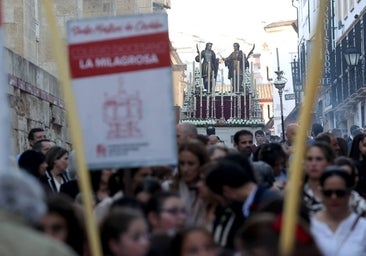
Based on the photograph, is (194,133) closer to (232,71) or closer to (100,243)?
(100,243)

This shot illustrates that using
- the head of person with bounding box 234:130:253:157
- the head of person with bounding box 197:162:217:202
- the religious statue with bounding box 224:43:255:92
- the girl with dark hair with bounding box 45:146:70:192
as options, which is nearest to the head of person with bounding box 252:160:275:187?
the head of person with bounding box 197:162:217:202

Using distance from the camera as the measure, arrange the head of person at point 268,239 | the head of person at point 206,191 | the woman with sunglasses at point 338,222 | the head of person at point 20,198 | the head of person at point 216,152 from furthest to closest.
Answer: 1. the head of person at point 216,152
2. the head of person at point 206,191
3. the woman with sunglasses at point 338,222
4. the head of person at point 20,198
5. the head of person at point 268,239

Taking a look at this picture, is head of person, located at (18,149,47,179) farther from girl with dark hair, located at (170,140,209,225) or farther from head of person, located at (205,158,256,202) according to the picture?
head of person, located at (205,158,256,202)

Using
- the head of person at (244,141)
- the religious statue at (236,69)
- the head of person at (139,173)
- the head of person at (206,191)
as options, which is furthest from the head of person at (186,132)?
the religious statue at (236,69)

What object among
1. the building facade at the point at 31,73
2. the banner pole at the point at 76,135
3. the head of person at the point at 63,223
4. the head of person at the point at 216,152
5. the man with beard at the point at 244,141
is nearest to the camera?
the banner pole at the point at 76,135

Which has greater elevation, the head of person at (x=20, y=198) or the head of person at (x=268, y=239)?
the head of person at (x=20, y=198)

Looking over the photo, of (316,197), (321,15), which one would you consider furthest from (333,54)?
(321,15)

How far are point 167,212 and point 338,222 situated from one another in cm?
117

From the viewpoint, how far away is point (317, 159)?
9203mm

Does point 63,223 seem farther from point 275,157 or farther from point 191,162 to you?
point 275,157

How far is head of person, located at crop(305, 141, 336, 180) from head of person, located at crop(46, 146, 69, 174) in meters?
3.33

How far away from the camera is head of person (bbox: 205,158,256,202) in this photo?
7605mm

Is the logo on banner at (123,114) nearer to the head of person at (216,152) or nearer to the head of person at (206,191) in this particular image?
the head of person at (206,191)

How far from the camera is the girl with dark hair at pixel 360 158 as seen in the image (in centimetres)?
1026
